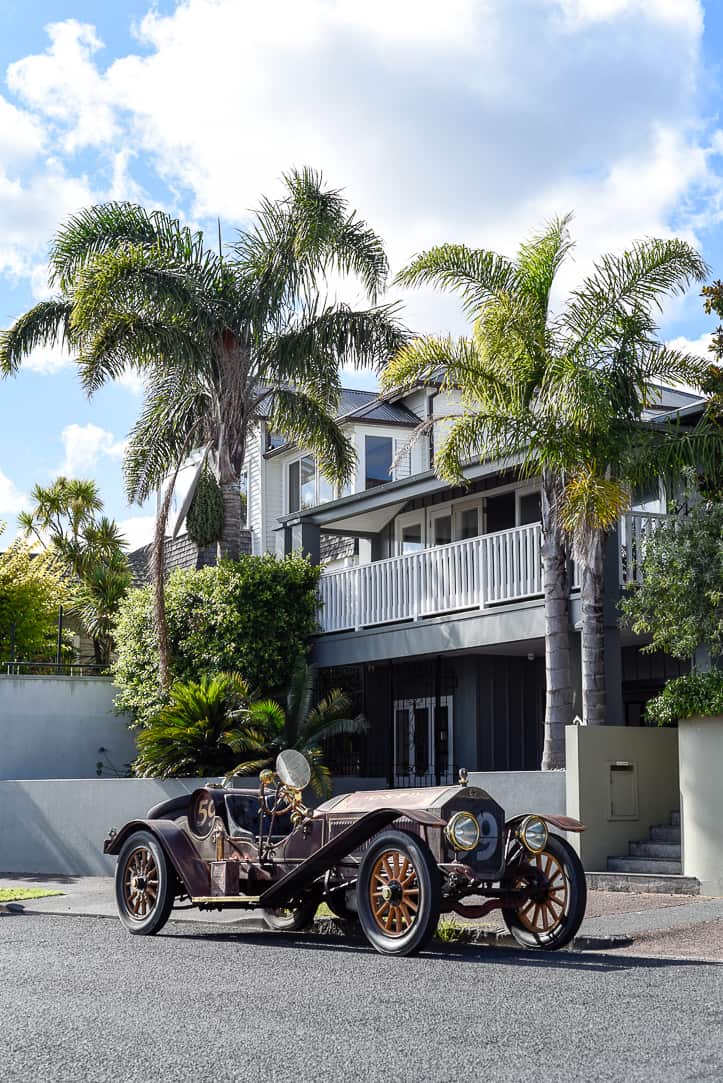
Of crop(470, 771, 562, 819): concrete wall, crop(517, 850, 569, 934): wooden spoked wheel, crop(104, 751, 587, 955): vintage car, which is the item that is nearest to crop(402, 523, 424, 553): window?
crop(470, 771, 562, 819): concrete wall

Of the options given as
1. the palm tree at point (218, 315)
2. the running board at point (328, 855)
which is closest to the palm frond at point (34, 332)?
the palm tree at point (218, 315)

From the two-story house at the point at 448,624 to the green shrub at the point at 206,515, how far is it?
1.30 meters

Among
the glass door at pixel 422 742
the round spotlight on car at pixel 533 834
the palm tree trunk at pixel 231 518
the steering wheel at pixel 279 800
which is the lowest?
the round spotlight on car at pixel 533 834

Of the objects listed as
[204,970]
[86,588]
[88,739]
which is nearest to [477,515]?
[88,739]

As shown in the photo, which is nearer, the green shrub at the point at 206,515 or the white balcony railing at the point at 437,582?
the white balcony railing at the point at 437,582

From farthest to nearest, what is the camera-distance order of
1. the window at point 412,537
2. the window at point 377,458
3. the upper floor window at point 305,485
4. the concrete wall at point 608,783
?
the upper floor window at point 305,485
the window at point 377,458
the window at point 412,537
the concrete wall at point 608,783

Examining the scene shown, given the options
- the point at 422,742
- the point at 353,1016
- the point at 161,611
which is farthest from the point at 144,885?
the point at 422,742

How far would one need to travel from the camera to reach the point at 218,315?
70.2 ft

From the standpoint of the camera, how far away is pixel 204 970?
9.07 m

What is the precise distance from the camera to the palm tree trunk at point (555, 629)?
16.5 metres

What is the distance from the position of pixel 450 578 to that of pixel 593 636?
13.7 feet

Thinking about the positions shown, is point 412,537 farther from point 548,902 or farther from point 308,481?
point 548,902

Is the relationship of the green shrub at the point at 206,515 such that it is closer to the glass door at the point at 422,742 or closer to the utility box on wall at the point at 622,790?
the glass door at the point at 422,742

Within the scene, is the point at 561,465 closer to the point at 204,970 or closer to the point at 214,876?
the point at 214,876
